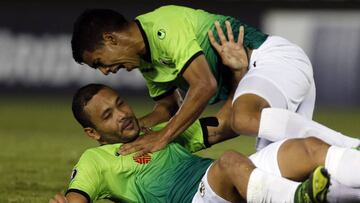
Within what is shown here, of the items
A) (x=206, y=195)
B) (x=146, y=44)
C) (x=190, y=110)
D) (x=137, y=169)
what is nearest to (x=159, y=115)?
(x=146, y=44)

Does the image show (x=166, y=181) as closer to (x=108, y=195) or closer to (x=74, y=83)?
(x=108, y=195)

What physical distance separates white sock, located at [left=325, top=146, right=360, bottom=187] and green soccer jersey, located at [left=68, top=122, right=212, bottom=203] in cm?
119

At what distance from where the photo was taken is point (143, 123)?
25.3 feet

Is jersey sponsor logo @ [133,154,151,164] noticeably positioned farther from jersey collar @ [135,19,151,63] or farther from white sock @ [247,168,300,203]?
white sock @ [247,168,300,203]

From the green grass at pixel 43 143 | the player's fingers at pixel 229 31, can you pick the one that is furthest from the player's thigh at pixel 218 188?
the green grass at pixel 43 143

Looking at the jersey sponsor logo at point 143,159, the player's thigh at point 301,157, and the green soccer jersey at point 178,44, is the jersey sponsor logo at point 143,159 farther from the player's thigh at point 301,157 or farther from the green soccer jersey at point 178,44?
the player's thigh at point 301,157

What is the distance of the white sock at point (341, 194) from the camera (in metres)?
5.83

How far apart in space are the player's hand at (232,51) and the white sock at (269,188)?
1.84 meters

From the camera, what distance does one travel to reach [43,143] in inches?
522

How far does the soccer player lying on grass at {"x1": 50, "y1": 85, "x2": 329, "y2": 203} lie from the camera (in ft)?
19.6

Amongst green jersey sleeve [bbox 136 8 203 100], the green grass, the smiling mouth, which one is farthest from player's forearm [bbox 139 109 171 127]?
the green grass

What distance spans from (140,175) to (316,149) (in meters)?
1.39

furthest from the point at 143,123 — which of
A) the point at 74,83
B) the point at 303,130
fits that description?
the point at 74,83

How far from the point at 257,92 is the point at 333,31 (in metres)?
13.7
